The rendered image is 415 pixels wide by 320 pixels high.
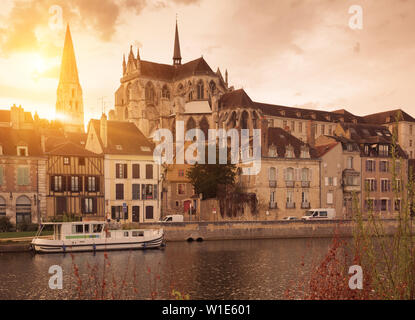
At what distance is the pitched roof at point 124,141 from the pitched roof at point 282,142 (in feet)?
44.1

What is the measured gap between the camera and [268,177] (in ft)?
159

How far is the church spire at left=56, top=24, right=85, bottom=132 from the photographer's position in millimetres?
98188

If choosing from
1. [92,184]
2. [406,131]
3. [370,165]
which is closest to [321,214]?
[370,165]

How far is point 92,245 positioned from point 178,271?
11639 mm

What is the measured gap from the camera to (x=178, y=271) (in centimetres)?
Result: 2414

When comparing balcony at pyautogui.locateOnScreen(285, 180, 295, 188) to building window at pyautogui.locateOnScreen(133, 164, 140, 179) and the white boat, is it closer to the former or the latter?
building window at pyautogui.locateOnScreen(133, 164, 140, 179)

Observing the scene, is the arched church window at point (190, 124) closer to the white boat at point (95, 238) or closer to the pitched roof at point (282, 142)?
the pitched roof at point (282, 142)

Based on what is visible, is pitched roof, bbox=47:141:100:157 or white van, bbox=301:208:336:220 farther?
white van, bbox=301:208:336:220

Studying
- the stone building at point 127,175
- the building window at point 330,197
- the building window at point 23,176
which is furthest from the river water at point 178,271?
the building window at point 330,197

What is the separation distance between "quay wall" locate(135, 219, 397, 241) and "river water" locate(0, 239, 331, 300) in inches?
69.9

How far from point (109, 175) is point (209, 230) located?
12254 millimetres

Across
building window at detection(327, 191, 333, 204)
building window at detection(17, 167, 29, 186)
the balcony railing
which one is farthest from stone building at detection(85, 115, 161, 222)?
building window at detection(327, 191, 333, 204)

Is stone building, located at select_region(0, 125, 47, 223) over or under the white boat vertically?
over

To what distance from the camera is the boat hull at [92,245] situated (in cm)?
3097
